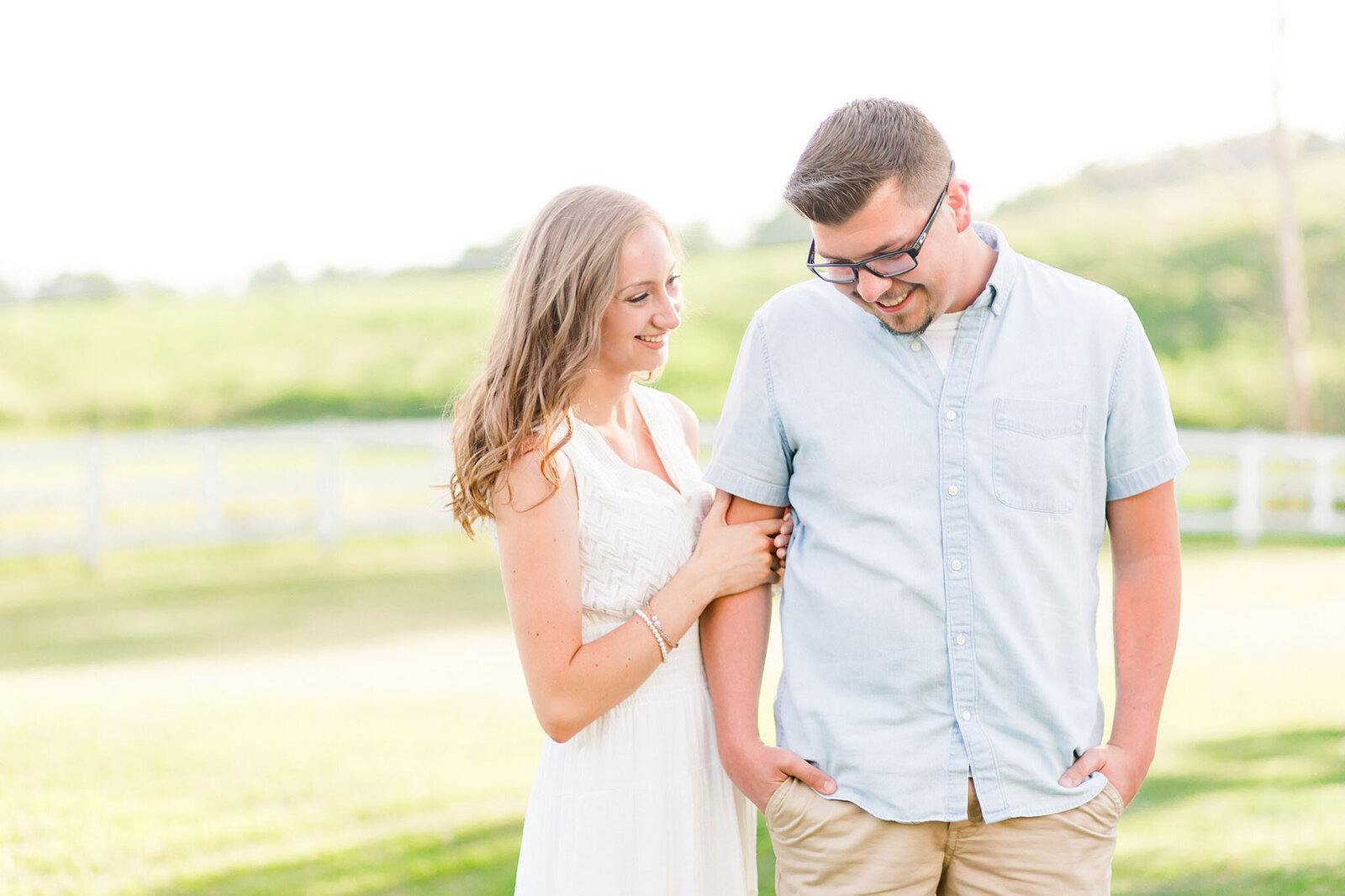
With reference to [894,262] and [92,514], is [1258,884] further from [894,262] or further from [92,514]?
[92,514]

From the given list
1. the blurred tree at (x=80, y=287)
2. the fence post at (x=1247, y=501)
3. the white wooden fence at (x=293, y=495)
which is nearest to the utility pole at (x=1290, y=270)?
the white wooden fence at (x=293, y=495)

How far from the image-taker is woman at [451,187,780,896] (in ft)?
7.41

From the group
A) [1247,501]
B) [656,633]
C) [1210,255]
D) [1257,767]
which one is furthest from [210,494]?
[1210,255]

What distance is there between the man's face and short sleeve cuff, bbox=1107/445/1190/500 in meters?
0.44

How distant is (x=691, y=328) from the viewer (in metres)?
24.9

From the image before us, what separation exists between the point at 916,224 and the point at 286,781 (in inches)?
162

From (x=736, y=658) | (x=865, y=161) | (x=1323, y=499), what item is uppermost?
(x=865, y=161)

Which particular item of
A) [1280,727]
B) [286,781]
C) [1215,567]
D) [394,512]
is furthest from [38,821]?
[1215,567]

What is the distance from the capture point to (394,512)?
12.9 metres

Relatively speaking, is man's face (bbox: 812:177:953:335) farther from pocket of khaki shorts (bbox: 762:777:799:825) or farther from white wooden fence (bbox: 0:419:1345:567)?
white wooden fence (bbox: 0:419:1345:567)

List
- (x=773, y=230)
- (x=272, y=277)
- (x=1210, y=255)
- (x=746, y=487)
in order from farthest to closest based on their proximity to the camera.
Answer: (x=773, y=230) < (x=272, y=277) < (x=1210, y=255) < (x=746, y=487)

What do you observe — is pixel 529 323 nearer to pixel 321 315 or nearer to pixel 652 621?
pixel 652 621

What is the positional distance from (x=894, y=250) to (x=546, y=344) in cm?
72

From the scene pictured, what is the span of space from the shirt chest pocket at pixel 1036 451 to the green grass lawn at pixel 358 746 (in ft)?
7.57
